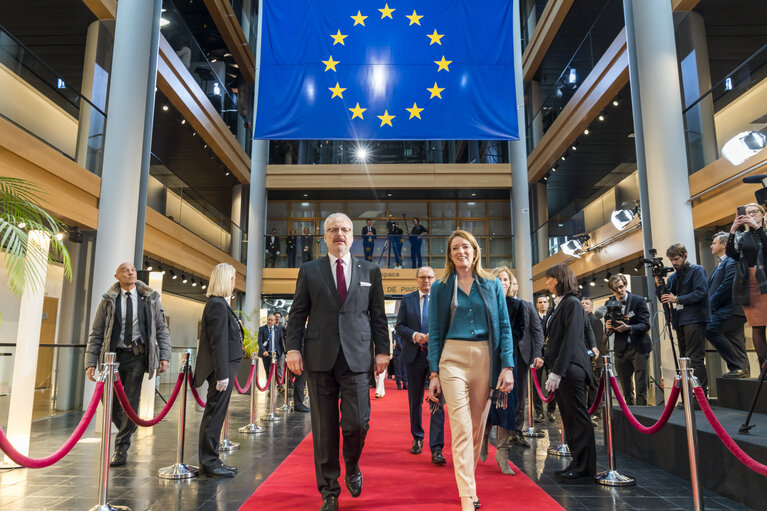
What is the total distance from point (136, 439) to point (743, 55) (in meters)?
12.6

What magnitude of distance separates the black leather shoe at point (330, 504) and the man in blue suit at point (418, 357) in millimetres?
1486

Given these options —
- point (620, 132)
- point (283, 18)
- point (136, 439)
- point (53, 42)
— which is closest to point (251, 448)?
point (136, 439)

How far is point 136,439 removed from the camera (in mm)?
6234

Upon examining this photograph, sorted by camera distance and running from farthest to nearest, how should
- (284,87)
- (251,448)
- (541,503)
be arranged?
(284,87) < (251,448) < (541,503)

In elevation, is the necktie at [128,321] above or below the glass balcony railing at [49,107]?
below

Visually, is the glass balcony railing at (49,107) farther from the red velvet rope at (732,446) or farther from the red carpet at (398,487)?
the red velvet rope at (732,446)

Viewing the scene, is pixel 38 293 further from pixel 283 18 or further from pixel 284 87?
pixel 283 18

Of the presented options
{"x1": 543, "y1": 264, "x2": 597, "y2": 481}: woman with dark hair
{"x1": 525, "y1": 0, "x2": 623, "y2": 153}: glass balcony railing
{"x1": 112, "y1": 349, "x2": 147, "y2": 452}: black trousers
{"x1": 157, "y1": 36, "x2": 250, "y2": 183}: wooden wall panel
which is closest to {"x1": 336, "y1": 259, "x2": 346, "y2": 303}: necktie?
{"x1": 543, "y1": 264, "x2": 597, "y2": 481}: woman with dark hair

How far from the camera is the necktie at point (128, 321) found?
16.5ft

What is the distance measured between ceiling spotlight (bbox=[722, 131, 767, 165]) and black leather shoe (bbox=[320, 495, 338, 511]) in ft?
22.0

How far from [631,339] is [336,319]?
508 centimetres

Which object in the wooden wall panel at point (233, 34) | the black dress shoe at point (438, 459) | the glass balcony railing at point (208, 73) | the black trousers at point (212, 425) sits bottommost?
the black dress shoe at point (438, 459)

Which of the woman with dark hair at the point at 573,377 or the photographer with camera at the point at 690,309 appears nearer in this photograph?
the woman with dark hair at the point at 573,377

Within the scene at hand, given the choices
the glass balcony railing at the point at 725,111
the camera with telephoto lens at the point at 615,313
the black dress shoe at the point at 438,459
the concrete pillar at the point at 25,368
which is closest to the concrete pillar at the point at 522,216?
the glass balcony railing at the point at 725,111
